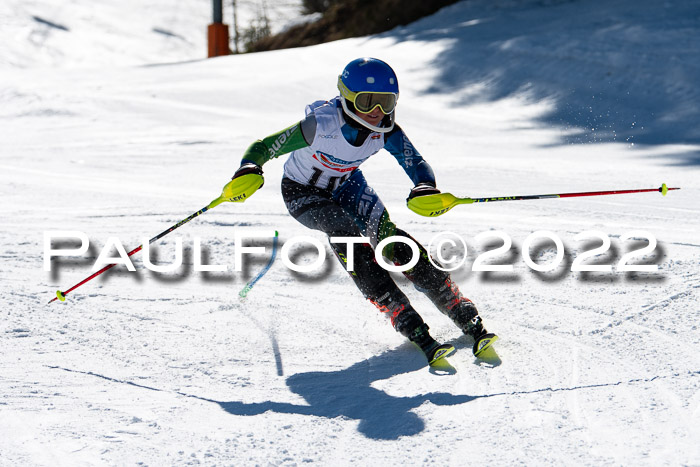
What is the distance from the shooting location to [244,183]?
3.86 metres

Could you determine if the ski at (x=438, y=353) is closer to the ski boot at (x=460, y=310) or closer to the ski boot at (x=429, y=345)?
the ski boot at (x=429, y=345)

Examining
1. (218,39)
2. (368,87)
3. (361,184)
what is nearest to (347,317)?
(361,184)

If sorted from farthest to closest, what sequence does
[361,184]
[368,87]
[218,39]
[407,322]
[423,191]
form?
[218,39] → [361,184] → [423,191] → [368,87] → [407,322]

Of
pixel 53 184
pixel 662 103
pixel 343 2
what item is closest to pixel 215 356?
pixel 53 184

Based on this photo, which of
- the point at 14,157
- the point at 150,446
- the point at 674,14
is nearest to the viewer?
the point at 150,446

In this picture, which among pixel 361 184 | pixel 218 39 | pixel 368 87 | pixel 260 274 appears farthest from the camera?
pixel 218 39

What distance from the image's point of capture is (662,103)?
10.5m

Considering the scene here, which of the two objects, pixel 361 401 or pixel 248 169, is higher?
pixel 248 169

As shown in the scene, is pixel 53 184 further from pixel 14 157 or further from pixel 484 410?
pixel 484 410

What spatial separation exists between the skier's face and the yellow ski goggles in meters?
0.02

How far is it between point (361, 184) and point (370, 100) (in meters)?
0.60

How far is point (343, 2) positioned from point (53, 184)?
12.2 m

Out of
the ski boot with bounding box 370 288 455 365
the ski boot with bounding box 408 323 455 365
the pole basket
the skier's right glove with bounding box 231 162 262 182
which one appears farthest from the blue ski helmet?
the pole basket

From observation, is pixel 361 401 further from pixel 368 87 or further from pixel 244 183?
pixel 368 87
